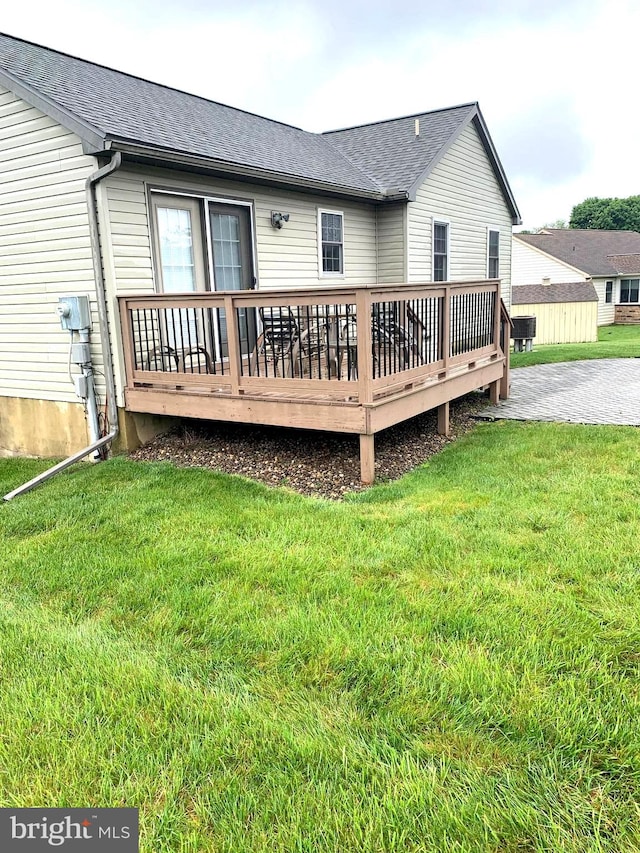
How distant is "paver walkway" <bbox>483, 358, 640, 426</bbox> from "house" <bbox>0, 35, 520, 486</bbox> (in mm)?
647

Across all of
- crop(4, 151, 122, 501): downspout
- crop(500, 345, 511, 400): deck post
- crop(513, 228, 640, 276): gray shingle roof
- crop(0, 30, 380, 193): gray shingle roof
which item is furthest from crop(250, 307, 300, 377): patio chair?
crop(513, 228, 640, 276): gray shingle roof

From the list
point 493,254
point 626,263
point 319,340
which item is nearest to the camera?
point 319,340

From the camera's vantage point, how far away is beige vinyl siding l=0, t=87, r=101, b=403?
621cm

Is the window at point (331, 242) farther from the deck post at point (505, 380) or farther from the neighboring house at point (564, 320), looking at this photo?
the neighboring house at point (564, 320)

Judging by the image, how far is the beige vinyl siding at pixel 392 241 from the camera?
10.3 meters

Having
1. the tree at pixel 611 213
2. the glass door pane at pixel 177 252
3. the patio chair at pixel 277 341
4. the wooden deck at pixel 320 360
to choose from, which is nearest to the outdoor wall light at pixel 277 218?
the glass door pane at pixel 177 252

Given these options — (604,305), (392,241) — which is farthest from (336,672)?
(604,305)

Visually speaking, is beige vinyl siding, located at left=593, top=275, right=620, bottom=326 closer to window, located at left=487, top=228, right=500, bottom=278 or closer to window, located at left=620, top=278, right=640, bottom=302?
window, located at left=620, top=278, right=640, bottom=302

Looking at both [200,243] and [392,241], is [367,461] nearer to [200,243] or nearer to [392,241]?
[200,243]

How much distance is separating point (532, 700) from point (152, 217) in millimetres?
5894

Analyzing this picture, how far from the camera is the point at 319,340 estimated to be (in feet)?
18.1

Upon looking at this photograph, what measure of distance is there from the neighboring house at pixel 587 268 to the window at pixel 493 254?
60.4 feet

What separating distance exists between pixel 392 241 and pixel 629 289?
92.9 ft

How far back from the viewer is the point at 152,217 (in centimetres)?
651
